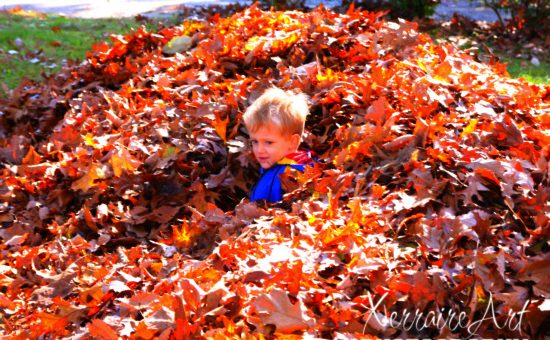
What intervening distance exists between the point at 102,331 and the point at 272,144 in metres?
1.69

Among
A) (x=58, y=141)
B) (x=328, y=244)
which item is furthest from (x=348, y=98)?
(x=58, y=141)

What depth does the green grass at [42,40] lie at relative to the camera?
7801mm

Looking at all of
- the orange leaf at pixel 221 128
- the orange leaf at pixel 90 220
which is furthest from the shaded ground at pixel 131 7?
the orange leaf at pixel 90 220

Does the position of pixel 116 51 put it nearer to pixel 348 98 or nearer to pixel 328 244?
pixel 348 98

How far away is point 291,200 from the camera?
369 centimetres

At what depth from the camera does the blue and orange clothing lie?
3941 millimetres

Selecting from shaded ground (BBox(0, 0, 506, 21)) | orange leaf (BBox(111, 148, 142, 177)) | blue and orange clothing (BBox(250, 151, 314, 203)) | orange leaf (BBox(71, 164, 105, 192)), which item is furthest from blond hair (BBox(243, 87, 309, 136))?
shaded ground (BBox(0, 0, 506, 21))

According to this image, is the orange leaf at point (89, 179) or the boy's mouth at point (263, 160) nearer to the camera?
the boy's mouth at point (263, 160)

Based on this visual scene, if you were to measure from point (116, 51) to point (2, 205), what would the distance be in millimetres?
2210

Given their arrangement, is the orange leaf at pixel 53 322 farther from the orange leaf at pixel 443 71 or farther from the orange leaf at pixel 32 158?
the orange leaf at pixel 443 71

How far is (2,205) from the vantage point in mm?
4566

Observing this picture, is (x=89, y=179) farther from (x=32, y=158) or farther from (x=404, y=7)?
(x=404, y=7)

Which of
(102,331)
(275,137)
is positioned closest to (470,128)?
(275,137)

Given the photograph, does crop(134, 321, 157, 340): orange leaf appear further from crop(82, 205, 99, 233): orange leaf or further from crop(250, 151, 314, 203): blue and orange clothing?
crop(82, 205, 99, 233): orange leaf
